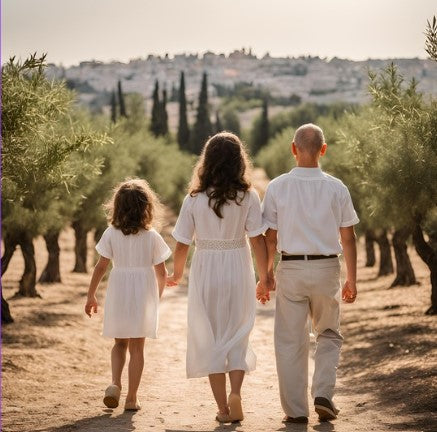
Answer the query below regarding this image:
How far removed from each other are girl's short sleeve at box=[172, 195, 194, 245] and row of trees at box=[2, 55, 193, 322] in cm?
447

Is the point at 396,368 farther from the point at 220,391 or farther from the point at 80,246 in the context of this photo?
the point at 80,246

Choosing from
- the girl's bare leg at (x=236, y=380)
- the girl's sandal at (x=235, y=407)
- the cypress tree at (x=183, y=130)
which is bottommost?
the girl's sandal at (x=235, y=407)

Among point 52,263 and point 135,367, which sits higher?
point 135,367

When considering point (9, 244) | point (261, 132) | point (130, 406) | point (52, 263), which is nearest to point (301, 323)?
point (130, 406)

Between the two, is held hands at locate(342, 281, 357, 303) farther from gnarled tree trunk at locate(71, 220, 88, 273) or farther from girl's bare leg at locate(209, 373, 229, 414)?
gnarled tree trunk at locate(71, 220, 88, 273)

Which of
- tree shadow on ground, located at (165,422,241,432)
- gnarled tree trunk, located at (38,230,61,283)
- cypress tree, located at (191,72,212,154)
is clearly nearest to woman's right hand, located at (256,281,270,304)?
tree shadow on ground, located at (165,422,241,432)

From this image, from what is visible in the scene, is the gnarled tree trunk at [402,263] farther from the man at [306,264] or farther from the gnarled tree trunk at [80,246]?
the man at [306,264]

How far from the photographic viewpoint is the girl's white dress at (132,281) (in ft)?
29.5

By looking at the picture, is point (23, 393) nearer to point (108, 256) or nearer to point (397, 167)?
point (108, 256)

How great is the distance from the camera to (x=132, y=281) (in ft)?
29.7

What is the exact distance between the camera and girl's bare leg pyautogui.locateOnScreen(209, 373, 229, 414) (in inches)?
320

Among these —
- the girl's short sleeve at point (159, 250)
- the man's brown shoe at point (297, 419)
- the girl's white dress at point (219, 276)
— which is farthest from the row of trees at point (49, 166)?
the man's brown shoe at point (297, 419)

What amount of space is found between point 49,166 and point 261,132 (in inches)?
3803

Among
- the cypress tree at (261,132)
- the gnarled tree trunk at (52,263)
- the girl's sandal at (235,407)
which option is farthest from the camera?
the cypress tree at (261,132)
